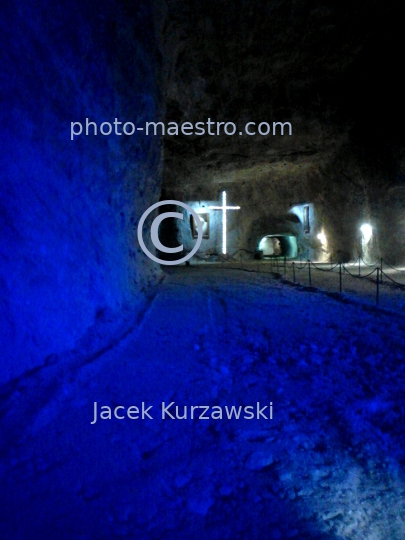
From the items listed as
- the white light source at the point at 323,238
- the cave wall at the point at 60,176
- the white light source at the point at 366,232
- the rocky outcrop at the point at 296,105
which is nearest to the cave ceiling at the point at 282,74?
the rocky outcrop at the point at 296,105

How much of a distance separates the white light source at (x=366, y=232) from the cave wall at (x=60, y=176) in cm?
1424

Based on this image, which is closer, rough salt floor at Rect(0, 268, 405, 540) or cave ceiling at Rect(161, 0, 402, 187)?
rough salt floor at Rect(0, 268, 405, 540)

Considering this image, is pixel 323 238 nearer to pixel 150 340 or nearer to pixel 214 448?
pixel 150 340

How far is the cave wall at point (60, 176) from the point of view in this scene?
3.38m

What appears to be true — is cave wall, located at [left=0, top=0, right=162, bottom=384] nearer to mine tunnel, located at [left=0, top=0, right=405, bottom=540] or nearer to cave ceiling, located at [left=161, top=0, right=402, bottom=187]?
mine tunnel, located at [left=0, top=0, right=405, bottom=540]

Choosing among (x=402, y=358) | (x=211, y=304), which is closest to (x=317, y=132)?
(x=211, y=304)

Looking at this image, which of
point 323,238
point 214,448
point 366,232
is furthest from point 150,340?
point 323,238

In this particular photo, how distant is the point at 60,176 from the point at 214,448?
372 centimetres

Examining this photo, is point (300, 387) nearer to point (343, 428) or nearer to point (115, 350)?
point (343, 428)

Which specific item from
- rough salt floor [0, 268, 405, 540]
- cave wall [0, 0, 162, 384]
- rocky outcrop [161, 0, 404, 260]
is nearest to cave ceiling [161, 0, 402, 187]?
rocky outcrop [161, 0, 404, 260]

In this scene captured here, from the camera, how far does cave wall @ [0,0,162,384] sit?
11.1 ft

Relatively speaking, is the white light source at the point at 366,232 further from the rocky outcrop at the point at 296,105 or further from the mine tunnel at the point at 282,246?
the mine tunnel at the point at 282,246

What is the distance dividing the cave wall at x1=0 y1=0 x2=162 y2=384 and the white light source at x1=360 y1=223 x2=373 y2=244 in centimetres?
1424

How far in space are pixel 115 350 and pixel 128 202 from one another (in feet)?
14.3
